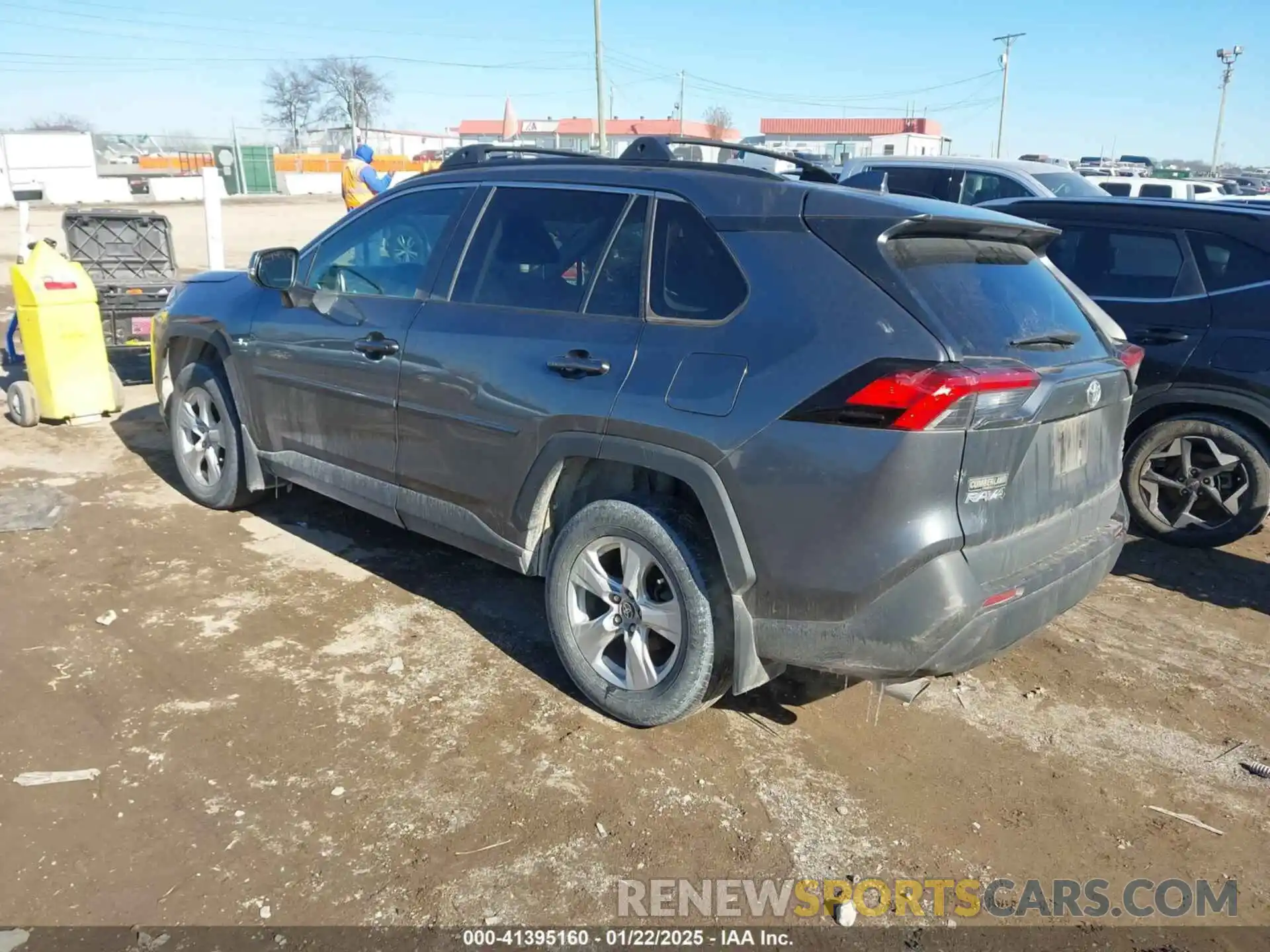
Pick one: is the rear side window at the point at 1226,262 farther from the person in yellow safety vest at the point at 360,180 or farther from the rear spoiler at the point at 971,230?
the person in yellow safety vest at the point at 360,180

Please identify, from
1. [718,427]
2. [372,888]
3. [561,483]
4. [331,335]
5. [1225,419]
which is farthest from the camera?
[1225,419]

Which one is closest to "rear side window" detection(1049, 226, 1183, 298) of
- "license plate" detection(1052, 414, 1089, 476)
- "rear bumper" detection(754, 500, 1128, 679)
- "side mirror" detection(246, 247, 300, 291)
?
"license plate" detection(1052, 414, 1089, 476)

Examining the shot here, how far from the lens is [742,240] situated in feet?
10.0

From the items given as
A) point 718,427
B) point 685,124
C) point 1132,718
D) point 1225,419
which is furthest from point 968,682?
point 685,124

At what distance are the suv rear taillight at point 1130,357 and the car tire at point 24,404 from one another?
7056 mm

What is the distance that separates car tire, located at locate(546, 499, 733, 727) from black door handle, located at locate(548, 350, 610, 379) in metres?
0.45

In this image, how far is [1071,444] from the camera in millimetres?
3076

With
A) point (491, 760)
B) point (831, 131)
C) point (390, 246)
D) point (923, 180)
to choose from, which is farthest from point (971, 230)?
point (831, 131)

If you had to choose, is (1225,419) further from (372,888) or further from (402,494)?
(372,888)

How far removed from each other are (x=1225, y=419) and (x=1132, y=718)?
2215 millimetres

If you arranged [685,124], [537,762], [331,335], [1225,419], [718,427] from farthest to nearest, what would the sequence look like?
[685,124]
[1225,419]
[331,335]
[537,762]
[718,427]

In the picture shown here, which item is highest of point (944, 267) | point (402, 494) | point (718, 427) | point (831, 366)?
point (944, 267)

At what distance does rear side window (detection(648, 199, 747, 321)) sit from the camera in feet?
9.99

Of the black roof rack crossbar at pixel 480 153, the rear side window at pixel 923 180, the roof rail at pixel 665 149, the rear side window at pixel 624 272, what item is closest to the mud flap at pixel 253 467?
the black roof rack crossbar at pixel 480 153
